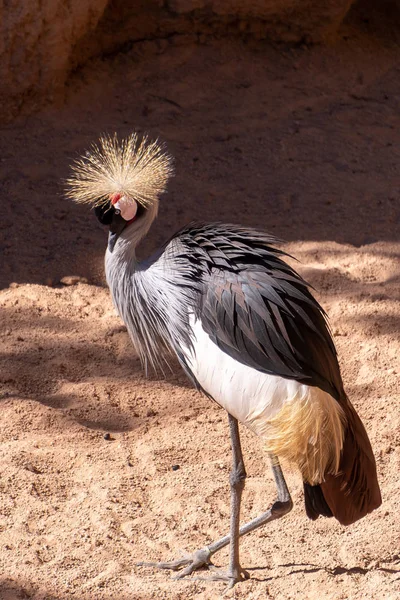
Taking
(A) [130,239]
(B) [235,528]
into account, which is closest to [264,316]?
(A) [130,239]

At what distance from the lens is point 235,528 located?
272 cm

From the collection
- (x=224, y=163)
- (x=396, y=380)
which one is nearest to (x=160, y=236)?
(x=224, y=163)

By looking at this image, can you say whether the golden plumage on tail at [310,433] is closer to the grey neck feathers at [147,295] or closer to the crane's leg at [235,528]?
the crane's leg at [235,528]

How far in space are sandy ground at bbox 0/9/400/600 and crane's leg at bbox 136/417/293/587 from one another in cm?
7

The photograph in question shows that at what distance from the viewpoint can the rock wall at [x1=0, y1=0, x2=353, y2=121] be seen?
5051 millimetres

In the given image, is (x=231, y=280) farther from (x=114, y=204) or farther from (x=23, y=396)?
(x=23, y=396)

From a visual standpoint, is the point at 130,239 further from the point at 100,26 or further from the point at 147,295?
the point at 100,26

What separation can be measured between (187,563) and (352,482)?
65cm

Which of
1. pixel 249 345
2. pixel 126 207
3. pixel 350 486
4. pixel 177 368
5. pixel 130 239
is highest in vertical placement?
pixel 126 207

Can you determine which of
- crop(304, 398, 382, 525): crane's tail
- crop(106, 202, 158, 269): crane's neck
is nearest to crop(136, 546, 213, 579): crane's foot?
crop(304, 398, 382, 525): crane's tail

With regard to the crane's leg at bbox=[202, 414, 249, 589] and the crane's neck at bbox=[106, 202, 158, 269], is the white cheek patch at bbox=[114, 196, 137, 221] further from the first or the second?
the crane's leg at bbox=[202, 414, 249, 589]

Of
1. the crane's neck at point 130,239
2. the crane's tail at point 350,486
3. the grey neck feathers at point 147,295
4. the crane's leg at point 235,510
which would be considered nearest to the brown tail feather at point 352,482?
the crane's tail at point 350,486

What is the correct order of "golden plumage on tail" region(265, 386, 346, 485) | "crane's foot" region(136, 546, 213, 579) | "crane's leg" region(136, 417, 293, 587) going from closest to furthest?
"golden plumage on tail" region(265, 386, 346, 485), "crane's leg" region(136, 417, 293, 587), "crane's foot" region(136, 546, 213, 579)

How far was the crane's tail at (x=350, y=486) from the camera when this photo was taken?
263 cm
